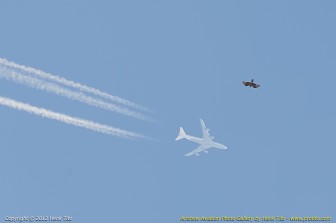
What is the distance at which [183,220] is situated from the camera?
170 metres

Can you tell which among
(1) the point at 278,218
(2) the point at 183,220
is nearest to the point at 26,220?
(2) the point at 183,220

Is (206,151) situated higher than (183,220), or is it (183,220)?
(206,151)

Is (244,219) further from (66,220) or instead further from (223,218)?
(66,220)

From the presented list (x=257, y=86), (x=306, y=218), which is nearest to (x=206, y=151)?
(x=257, y=86)

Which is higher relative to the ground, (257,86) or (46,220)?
(257,86)

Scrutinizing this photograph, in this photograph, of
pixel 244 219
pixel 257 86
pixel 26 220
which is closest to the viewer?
pixel 26 220

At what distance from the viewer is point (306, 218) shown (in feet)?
565

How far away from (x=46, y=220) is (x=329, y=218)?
4701 cm

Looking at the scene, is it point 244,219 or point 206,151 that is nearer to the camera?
point 244,219

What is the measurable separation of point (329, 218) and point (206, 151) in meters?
34.8

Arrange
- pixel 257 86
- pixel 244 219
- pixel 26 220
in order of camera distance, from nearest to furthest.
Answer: pixel 26 220, pixel 244 219, pixel 257 86

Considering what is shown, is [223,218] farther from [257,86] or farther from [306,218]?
[257,86]

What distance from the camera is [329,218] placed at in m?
171

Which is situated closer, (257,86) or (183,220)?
(183,220)
